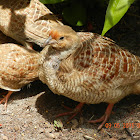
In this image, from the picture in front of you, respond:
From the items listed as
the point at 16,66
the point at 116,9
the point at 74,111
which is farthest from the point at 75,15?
the point at 74,111

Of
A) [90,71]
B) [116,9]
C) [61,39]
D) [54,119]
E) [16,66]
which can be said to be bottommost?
[54,119]

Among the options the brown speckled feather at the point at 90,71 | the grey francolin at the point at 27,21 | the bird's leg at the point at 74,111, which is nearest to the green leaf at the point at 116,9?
the brown speckled feather at the point at 90,71

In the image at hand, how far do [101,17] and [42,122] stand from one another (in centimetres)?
233

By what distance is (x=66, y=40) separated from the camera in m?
2.94

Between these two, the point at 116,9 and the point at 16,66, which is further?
the point at 16,66

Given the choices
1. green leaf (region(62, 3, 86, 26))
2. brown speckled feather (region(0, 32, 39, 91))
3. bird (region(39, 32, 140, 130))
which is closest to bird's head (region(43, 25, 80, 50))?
bird (region(39, 32, 140, 130))

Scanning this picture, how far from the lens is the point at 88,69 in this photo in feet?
9.89

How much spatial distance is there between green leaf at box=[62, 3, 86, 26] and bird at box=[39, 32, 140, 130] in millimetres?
989

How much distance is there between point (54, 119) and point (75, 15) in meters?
1.80

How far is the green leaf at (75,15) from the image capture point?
13.7ft

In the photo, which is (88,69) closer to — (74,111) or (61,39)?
(61,39)

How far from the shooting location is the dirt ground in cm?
332

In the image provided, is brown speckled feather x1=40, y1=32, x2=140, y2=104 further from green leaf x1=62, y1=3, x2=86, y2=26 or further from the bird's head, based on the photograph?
green leaf x1=62, y1=3, x2=86, y2=26

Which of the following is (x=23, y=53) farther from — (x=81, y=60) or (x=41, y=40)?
(x=81, y=60)
